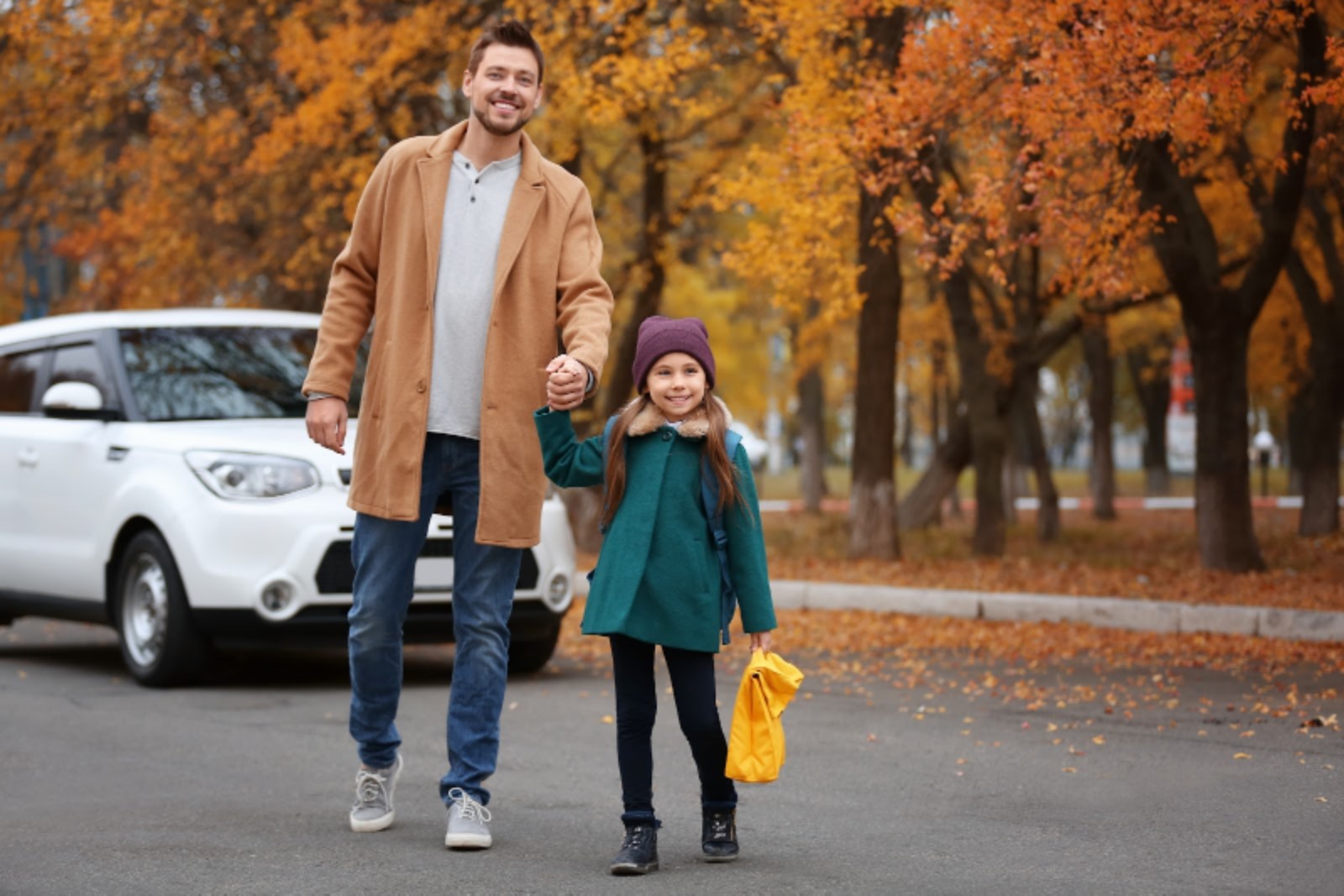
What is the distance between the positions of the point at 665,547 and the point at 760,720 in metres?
0.51

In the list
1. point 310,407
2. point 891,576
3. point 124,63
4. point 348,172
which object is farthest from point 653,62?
point 310,407

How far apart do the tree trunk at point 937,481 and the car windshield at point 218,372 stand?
1441 centimetres

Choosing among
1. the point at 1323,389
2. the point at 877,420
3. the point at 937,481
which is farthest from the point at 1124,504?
the point at 877,420

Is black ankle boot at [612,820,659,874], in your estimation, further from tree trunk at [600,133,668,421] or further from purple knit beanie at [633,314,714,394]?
tree trunk at [600,133,668,421]

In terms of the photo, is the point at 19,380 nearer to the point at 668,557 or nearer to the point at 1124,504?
the point at 668,557

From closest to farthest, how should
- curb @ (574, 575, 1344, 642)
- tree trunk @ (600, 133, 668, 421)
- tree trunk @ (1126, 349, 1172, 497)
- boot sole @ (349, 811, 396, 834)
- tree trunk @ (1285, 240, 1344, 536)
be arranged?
boot sole @ (349, 811, 396, 834) → curb @ (574, 575, 1344, 642) → tree trunk @ (600, 133, 668, 421) → tree trunk @ (1285, 240, 1344, 536) → tree trunk @ (1126, 349, 1172, 497)

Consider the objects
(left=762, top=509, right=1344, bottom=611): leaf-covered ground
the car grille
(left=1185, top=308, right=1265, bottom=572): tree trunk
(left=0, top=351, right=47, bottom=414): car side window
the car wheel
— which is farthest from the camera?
(left=1185, top=308, right=1265, bottom=572): tree trunk

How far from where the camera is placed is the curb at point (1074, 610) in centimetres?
1067

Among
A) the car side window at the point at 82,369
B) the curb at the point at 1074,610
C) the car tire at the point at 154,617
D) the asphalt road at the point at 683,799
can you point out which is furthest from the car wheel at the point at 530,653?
the car side window at the point at 82,369

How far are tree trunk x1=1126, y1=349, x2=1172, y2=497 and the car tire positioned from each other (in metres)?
31.4

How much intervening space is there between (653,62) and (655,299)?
580 centimetres

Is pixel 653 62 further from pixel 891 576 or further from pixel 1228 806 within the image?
pixel 1228 806

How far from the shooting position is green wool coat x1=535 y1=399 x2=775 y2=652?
4727 mm

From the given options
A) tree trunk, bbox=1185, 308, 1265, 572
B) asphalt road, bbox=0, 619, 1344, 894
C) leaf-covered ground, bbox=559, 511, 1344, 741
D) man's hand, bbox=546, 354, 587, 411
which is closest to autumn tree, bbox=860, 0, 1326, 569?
tree trunk, bbox=1185, 308, 1265, 572
